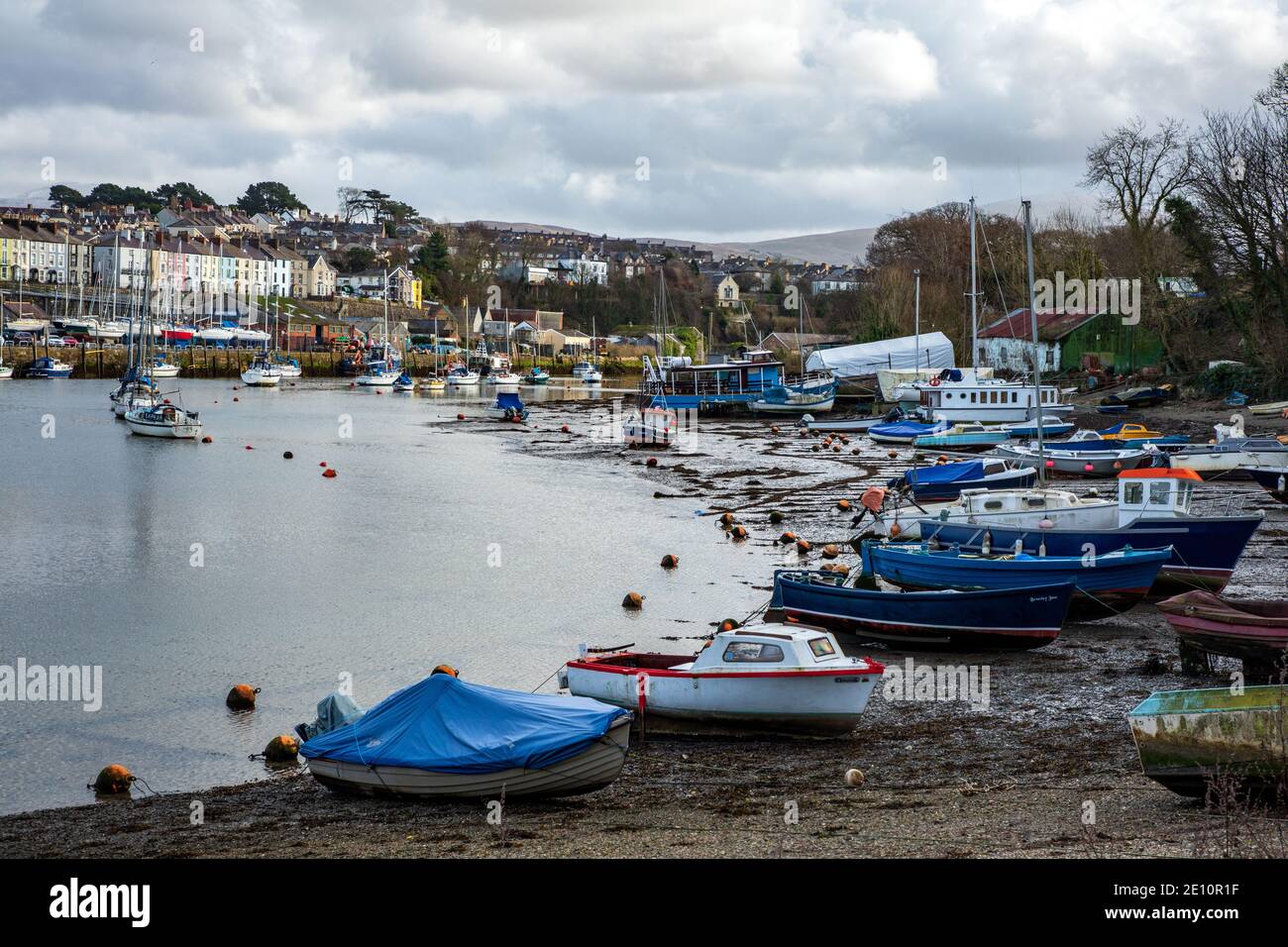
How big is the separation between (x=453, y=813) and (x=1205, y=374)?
54.2 m

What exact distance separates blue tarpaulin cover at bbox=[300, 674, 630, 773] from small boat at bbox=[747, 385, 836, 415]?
68.1m

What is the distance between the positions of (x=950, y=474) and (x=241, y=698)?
2416 centimetres

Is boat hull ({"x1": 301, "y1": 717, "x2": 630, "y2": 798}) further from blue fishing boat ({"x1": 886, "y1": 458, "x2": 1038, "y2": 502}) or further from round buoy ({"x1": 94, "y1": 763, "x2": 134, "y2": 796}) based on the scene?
blue fishing boat ({"x1": 886, "y1": 458, "x2": 1038, "y2": 502})

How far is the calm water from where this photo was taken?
19609mm

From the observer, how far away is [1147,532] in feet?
83.7

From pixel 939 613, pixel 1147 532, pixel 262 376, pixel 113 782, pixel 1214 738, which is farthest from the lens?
pixel 262 376

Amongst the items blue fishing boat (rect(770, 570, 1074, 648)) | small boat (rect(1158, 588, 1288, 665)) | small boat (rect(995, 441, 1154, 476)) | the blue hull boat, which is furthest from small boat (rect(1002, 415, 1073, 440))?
small boat (rect(1158, 588, 1288, 665))

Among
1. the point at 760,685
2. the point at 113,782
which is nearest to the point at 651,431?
the point at 760,685

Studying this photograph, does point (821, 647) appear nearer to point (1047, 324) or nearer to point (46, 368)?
point (1047, 324)

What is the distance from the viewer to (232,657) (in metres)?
23.6

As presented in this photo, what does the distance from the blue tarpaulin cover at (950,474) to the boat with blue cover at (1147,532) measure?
410 inches

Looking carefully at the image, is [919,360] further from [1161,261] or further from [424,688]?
[424,688]

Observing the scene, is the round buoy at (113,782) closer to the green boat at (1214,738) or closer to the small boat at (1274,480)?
the green boat at (1214,738)

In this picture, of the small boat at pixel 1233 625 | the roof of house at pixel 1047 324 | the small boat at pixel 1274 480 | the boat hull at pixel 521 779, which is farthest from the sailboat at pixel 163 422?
the small boat at pixel 1233 625
